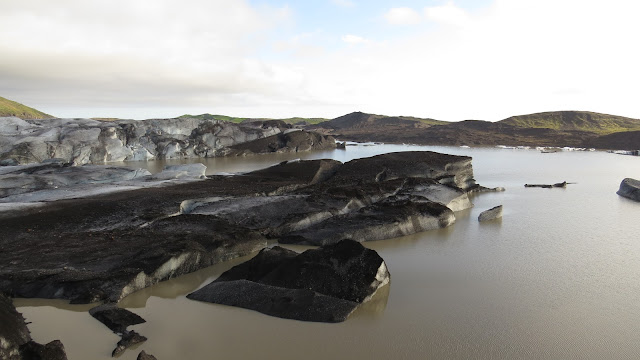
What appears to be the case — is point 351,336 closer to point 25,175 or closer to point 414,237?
point 414,237

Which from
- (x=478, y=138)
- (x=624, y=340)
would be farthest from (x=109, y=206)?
(x=478, y=138)

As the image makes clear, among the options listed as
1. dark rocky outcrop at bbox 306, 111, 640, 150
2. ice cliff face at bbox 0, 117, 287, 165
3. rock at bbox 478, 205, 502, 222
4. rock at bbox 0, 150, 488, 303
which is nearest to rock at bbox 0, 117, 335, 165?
ice cliff face at bbox 0, 117, 287, 165

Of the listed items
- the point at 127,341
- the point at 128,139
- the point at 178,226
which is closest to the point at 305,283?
the point at 127,341

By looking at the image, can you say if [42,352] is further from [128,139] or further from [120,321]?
[128,139]

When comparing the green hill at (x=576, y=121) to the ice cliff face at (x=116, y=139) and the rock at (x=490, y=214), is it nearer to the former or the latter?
the ice cliff face at (x=116, y=139)

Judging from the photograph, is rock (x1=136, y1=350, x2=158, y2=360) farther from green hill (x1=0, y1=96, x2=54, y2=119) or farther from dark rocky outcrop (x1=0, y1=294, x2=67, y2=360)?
green hill (x1=0, y1=96, x2=54, y2=119)

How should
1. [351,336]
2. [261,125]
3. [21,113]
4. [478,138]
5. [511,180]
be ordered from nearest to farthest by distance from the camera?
1. [351,336]
2. [511,180]
3. [261,125]
4. [478,138]
5. [21,113]
